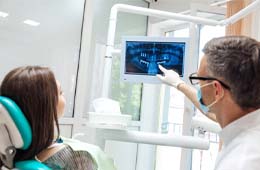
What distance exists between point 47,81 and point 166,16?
125cm

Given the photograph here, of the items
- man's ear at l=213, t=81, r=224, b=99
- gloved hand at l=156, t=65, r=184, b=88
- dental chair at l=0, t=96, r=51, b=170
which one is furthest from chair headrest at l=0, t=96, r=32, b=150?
gloved hand at l=156, t=65, r=184, b=88

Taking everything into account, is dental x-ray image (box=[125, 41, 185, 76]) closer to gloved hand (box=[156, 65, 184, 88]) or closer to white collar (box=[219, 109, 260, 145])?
gloved hand (box=[156, 65, 184, 88])

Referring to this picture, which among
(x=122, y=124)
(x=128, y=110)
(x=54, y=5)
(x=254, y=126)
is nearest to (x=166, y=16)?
(x=122, y=124)

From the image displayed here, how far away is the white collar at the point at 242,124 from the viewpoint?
3.76ft

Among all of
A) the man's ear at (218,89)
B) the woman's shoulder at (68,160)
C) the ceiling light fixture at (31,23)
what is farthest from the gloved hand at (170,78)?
the ceiling light fixture at (31,23)

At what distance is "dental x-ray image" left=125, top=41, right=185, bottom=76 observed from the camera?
205 cm

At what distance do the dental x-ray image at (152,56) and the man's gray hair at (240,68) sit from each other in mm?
842

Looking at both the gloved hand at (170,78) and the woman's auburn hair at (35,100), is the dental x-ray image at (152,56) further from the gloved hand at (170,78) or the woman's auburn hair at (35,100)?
the woman's auburn hair at (35,100)

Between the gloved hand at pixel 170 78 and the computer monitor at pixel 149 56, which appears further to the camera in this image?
the computer monitor at pixel 149 56

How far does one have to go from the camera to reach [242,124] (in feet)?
3.81

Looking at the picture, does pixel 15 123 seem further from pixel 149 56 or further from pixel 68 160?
pixel 149 56

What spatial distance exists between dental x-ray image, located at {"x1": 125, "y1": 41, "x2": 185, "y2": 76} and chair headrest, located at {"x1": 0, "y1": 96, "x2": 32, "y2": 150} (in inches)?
45.0

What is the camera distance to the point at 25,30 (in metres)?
2.34

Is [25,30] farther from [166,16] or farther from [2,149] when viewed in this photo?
[2,149]
